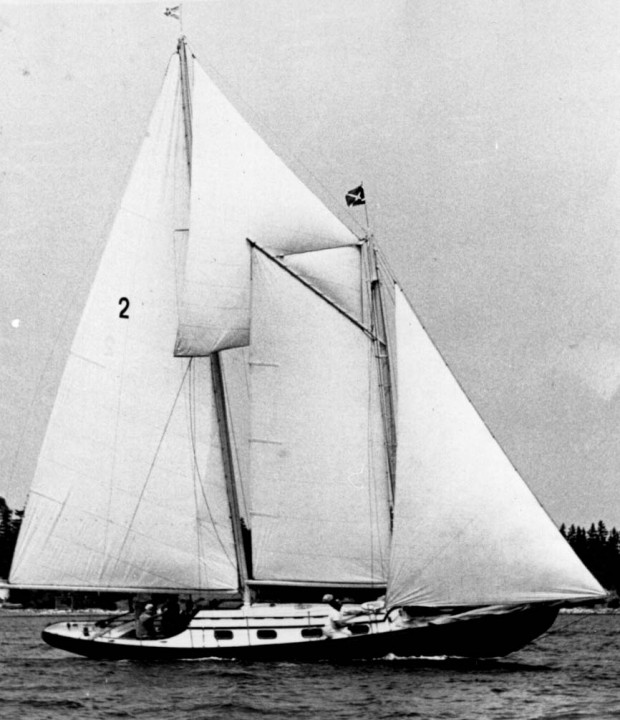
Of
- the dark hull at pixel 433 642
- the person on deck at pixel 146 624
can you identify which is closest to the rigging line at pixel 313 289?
the dark hull at pixel 433 642

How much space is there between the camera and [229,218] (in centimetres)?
4009

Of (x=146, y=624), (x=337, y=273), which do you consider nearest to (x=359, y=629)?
(x=146, y=624)

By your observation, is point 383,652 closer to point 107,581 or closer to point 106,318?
point 107,581

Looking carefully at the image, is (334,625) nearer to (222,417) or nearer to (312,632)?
(312,632)

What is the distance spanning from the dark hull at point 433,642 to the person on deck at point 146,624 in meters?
2.32

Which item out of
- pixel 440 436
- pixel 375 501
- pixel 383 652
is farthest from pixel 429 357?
pixel 383 652

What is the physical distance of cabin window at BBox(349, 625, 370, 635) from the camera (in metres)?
38.7

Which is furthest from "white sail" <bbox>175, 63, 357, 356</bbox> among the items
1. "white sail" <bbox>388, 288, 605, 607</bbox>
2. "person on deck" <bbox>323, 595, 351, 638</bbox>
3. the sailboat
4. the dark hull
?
the dark hull

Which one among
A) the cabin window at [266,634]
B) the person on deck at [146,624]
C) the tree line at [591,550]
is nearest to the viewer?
the cabin window at [266,634]

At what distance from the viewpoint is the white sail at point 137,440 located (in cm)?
4138

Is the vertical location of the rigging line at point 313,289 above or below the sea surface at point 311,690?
above

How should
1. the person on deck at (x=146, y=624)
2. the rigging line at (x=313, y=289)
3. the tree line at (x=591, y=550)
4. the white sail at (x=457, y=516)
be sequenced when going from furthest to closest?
the tree line at (x=591, y=550)
the person on deck at (x=146, y=624)
the rigging line at (x=313, y=289)
the white sail at (x=457, y=516)

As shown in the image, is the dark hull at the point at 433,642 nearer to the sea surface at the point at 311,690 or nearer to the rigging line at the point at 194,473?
the sea surface at the point at 311,690

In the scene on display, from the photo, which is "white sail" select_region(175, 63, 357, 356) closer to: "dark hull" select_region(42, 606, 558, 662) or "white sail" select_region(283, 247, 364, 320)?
"white sail" select_region(283, 247, 364, 320)
